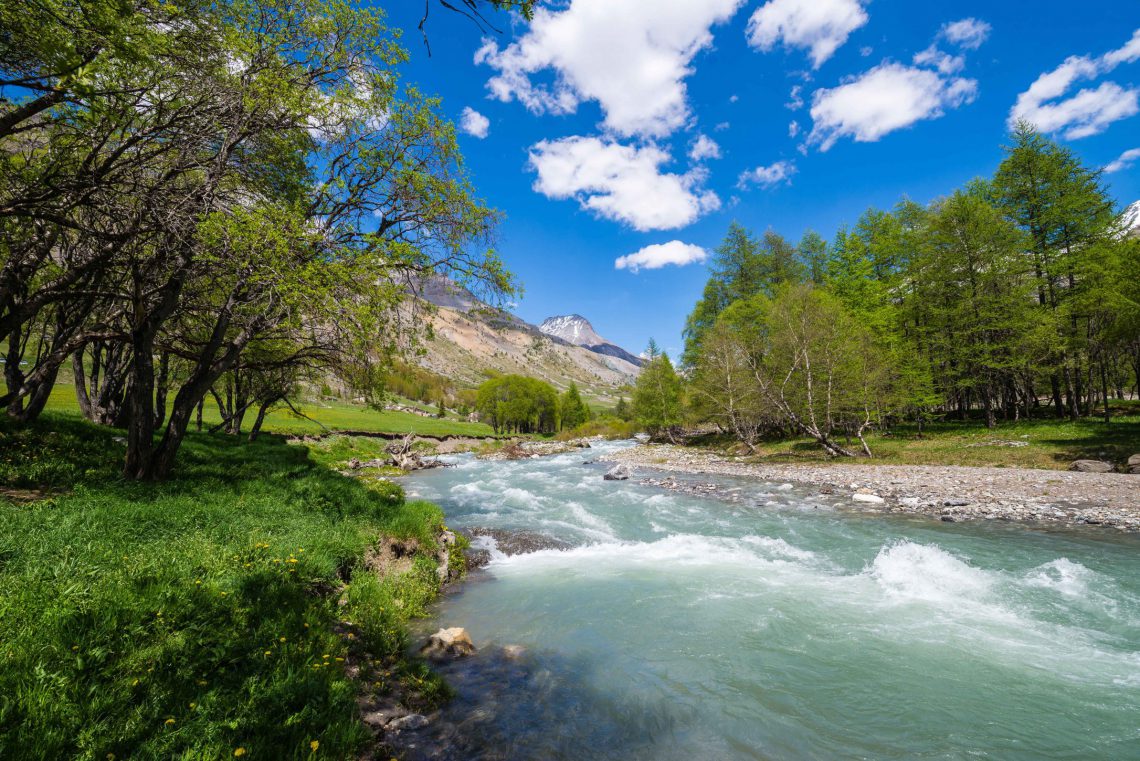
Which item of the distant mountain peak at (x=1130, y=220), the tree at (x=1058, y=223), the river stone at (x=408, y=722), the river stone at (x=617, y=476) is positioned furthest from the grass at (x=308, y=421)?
the distant mountain peak at (x=1130, y=220)

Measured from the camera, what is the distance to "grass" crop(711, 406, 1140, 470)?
20.3 metres

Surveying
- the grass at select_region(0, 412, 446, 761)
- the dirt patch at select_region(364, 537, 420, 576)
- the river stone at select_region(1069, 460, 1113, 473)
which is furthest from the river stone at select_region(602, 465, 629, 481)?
the river stone at select_region(1069, 460, 1113, 473)

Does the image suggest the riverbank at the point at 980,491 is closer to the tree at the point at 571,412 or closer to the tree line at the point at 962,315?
the tree line at the point at 962,315

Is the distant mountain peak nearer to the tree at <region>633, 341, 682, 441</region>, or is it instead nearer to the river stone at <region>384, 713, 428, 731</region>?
the tree at <region>633, 341, 682, 441</region>

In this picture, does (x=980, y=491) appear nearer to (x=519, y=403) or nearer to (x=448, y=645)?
(x=448, y=645)

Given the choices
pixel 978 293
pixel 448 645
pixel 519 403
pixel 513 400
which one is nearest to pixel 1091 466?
pixel 978 293

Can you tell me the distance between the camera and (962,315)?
28984 mm

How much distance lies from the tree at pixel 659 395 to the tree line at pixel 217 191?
142ft

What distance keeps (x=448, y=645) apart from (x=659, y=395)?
48200mm

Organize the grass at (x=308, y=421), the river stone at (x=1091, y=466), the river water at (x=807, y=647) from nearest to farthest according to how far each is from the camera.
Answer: the river water at (x=807, y=647)
the river stone at (x=1091, y=466)
the grass at (x=308, y=421)

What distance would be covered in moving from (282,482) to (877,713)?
44.2ft

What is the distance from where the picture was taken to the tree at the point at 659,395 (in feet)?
171

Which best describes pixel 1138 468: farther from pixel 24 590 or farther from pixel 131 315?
pixel 131 315

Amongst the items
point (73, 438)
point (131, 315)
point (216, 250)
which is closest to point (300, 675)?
point (216, 250)
